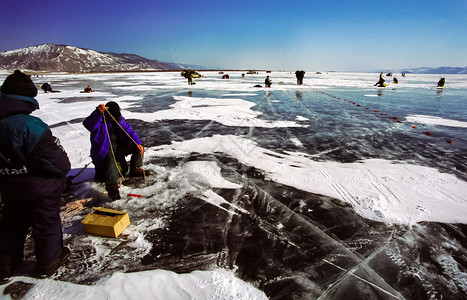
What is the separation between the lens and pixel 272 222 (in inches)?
128

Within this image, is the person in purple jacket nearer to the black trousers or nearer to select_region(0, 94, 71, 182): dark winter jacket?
the black trousers

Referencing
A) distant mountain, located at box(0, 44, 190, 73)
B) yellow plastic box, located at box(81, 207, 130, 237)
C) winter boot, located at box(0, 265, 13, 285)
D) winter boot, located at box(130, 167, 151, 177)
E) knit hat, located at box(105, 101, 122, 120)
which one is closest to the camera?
winter boot, located at box(0, 265, 13, 285)

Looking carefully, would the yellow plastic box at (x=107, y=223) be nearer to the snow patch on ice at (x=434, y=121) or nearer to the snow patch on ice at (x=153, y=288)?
the snow patch on ice at (x=153, y=288)

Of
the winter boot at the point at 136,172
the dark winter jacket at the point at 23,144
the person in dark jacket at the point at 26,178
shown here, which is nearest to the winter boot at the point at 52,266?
the person in dark jacket at the point at 26,178

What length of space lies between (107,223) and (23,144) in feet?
4.38

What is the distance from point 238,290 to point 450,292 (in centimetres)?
208

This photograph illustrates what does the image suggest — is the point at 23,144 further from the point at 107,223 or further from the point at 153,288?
the point at 153,288

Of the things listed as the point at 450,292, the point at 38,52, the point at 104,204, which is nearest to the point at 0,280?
the point at 104,204

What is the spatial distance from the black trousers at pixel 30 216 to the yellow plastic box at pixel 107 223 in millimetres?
542

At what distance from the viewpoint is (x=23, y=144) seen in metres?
1.97

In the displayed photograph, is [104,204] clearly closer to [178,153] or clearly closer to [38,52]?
[178,153]

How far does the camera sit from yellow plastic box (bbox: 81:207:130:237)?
2.83 meters

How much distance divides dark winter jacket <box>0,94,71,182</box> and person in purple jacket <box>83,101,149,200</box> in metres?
1.58

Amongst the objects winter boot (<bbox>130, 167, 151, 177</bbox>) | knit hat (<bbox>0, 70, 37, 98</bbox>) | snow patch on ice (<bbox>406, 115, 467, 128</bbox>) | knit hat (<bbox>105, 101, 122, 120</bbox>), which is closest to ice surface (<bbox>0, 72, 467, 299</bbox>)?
winter boot (<bbox>130, 167, 151, 177</bbox>)
